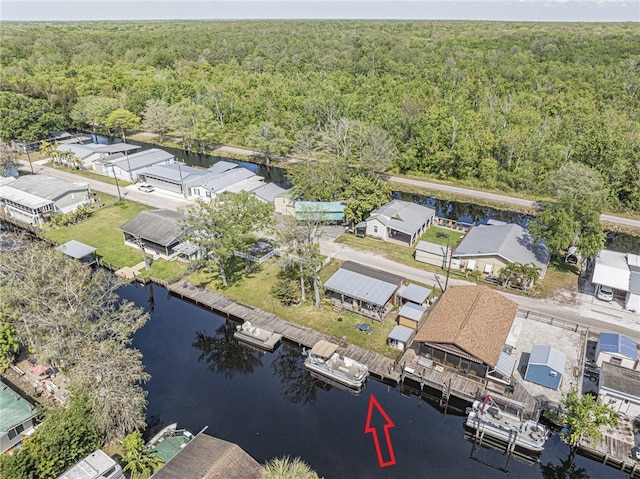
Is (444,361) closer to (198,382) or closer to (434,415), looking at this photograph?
(434,415)

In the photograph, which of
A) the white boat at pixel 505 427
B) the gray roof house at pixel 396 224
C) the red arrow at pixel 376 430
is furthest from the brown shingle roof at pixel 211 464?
the gray roof house at pixel 396 224

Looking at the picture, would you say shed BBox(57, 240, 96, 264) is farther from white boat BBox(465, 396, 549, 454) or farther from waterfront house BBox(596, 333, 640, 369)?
waterfront house BBox(596, 333, 640, 369)

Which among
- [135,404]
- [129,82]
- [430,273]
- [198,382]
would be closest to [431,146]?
[430,273]

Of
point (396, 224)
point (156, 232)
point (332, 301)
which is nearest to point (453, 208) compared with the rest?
point (396, 224)

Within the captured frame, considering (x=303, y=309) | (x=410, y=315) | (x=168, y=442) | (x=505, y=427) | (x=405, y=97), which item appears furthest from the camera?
(x=405, y=97)

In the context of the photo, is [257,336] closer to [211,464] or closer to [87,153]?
[211,464]

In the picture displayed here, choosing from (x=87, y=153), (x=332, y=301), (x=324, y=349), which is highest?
(x=87, y=153)

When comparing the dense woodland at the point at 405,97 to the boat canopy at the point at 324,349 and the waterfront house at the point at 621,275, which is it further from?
the boat canopy at the point at 324,349
